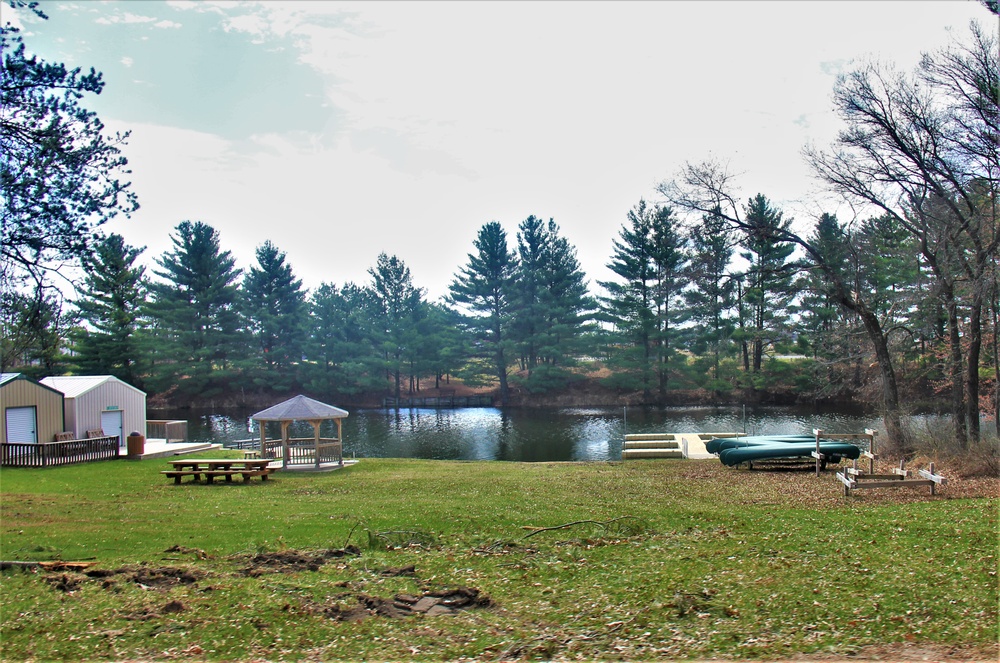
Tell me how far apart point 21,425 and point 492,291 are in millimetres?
38025

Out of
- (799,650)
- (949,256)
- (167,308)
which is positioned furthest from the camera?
(167,308)

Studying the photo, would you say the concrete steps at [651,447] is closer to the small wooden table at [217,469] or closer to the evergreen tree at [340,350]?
the small wooden table at [217,469]

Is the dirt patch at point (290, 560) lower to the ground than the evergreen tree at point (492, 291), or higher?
lower

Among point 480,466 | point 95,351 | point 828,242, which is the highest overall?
point 828,242

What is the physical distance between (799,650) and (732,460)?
13777 mm

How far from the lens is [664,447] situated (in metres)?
25.5

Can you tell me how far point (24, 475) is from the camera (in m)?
18.4

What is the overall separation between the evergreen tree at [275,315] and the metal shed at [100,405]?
3012 cm

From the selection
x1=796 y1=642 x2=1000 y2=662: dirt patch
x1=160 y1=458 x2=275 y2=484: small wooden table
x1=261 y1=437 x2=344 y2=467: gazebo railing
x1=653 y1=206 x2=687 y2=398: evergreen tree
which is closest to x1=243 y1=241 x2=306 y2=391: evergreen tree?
x1=653 y1=206 x2=687 y2=398: evergreen tree

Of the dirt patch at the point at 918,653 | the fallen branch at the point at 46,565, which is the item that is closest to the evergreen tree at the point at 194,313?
the fallen branch at the point at 46,565

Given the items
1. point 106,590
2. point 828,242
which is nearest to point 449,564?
point 106,590

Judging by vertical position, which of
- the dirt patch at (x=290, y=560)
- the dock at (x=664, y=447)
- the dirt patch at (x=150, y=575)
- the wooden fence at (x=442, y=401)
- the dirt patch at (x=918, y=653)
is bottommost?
the dock at (x=664, y=447)

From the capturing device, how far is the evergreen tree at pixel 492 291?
183 ft

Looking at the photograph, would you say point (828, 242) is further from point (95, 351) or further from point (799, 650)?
point (95, 351)
